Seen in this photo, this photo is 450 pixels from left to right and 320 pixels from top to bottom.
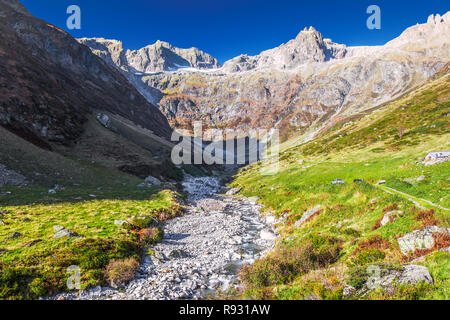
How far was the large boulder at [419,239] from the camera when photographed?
12844 mm

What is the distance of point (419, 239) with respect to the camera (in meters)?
13.2

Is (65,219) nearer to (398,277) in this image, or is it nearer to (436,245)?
(398,277)

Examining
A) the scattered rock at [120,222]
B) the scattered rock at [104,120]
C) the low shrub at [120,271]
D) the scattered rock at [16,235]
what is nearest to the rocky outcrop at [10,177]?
the scattered rock at [16,235]

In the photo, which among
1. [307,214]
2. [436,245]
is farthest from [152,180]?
[436,245]

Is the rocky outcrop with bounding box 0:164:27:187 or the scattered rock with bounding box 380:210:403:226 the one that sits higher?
the rocky outcrop with bounding box 0:164:27:187

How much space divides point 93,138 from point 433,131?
105 metres

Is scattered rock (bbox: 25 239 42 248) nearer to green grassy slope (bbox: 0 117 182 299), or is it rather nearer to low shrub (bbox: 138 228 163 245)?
green grassy slope (bbox: 0 117 182 299)

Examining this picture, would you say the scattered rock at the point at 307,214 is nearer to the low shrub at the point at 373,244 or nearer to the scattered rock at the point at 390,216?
the scattered rock at the point at 390,216

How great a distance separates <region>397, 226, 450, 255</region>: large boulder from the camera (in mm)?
12844

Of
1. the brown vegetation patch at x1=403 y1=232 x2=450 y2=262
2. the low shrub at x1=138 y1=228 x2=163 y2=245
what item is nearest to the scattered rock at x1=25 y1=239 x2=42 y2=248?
the low shrub at x1=138 y1=228 x2=163 y2=245

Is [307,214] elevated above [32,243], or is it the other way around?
[307,214]

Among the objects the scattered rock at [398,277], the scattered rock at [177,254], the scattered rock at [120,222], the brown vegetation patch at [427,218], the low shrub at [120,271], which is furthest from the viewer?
the scattered rock at [120,222]

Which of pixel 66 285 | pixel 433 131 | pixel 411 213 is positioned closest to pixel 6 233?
pixel 66 285
